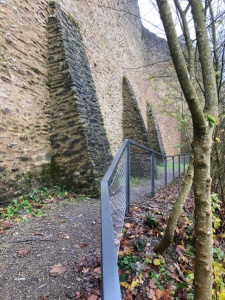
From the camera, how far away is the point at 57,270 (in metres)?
1.90

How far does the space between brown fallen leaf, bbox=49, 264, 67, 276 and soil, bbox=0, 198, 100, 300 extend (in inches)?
1.1

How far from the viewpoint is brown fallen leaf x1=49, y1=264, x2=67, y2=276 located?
6.12 feet

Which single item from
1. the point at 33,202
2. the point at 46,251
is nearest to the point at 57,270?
the point at 46,251

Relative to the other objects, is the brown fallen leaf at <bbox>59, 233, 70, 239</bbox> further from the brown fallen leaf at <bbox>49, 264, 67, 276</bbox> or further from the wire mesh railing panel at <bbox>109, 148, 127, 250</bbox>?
the wire mesh railing panel at <bbox>109, 148, 127, 250</bbox>

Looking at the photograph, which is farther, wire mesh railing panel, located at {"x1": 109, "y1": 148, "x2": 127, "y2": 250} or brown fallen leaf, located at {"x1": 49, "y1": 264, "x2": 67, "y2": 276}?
brown fallen leaf, located at {"x1": 49, "y1": 264, "x2": 67, "y2": 276}

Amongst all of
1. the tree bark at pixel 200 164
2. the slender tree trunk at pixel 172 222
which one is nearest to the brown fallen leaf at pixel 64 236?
the slender tree trunk at pixel 172 222

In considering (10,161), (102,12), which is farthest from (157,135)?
(10,161)

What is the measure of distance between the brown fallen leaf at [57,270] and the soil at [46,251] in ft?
0.09

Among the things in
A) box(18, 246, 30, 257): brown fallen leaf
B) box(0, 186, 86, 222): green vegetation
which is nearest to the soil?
box(18, 246, 30, 257): brown fallen leaf

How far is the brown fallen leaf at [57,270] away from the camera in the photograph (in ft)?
6.12

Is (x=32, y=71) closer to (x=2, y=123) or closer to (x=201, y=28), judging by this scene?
(x=2, y=123)

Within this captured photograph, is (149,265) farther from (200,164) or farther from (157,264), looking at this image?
(200,164)

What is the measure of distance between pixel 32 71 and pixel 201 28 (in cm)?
316

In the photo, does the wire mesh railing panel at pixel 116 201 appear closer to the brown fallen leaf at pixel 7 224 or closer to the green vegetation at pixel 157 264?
the green vegetation at pixel 157 264
